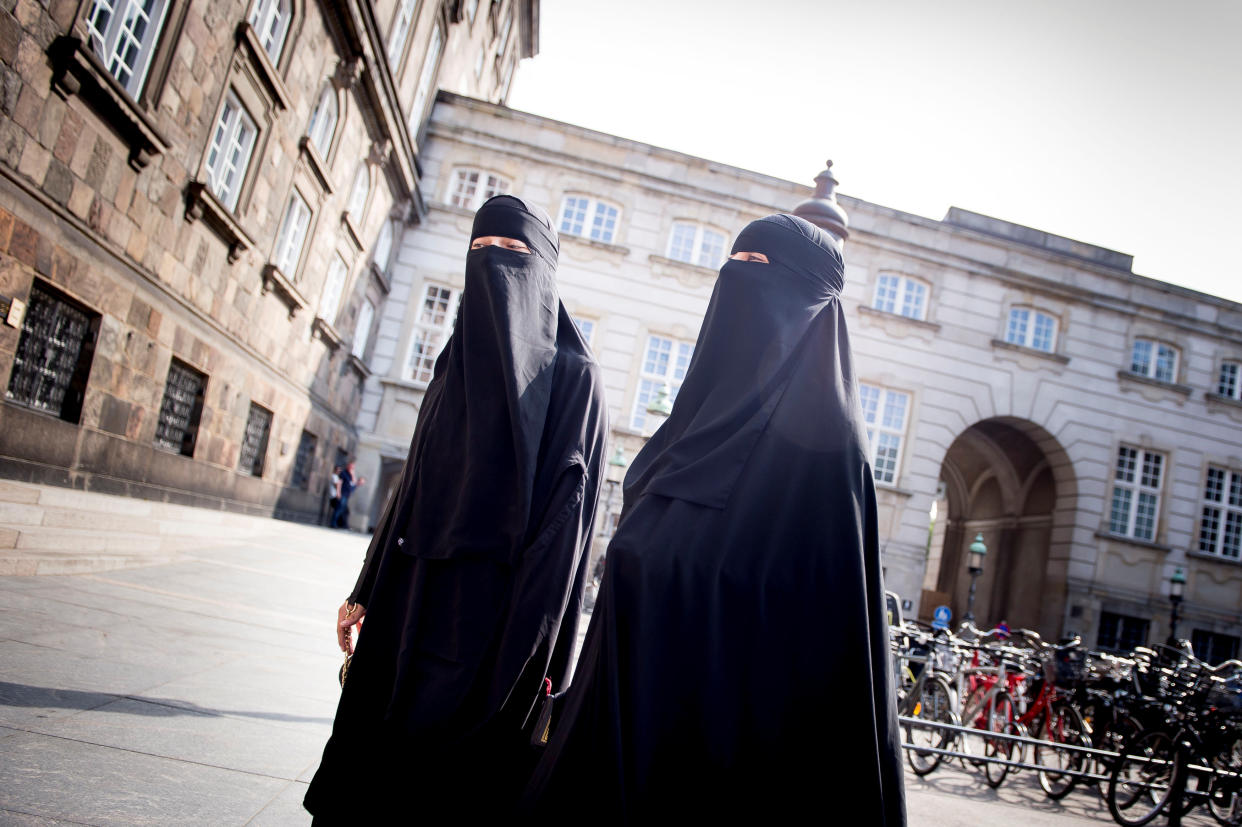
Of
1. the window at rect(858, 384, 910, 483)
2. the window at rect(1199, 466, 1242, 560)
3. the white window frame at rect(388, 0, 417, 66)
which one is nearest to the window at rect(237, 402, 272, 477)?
the white window frame at rect(388, 0, 417, 66)

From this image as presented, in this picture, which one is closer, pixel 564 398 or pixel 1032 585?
pixel 564 398

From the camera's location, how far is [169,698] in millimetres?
3445

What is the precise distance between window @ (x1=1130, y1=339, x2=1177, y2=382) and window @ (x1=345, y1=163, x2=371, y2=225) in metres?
21.3

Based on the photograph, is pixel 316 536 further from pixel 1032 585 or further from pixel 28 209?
pixel 1032 585

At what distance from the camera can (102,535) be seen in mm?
6746

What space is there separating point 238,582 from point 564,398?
606cm

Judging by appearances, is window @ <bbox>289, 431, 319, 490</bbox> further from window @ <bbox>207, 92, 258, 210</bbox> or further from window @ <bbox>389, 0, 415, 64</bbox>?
window @ <bbox>389, 0, 415, 64</bbox>

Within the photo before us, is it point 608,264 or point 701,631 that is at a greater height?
point 608,264

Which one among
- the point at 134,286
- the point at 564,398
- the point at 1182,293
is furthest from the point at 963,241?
the point at 564,398

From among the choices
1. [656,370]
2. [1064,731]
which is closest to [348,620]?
[1064,731]

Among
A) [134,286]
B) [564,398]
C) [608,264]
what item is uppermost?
[608,264]

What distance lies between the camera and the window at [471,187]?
68.4ft

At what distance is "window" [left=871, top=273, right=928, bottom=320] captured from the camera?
69.9 ft

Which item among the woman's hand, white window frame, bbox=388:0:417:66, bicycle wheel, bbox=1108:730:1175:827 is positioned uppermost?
white window frame, bbox=388:0:417:66
